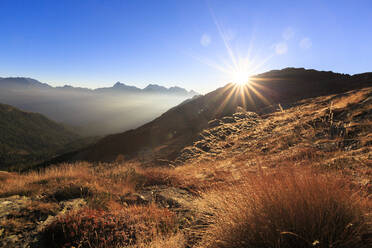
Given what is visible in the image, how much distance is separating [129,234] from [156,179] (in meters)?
3.69

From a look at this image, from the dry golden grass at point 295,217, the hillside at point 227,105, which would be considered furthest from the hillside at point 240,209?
the hillside at point 227,105

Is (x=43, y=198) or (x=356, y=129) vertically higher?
(x=356, y=129)

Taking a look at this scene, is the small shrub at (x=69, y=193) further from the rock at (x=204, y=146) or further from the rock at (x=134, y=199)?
the rock at (x=204, y=146)

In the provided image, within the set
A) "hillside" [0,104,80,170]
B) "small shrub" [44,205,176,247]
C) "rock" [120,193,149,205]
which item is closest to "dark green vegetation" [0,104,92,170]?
"hillside" [0,104,80,170]

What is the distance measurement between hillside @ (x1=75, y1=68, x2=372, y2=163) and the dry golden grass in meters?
26.7

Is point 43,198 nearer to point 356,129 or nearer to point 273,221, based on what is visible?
point 273,221

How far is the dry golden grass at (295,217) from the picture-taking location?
1.54m

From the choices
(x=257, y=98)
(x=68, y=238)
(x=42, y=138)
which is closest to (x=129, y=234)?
(x=68, y=238)

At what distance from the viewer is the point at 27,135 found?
452ft

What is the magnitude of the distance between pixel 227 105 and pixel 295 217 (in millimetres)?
40490

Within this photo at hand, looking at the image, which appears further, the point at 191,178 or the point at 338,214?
the point at 191,178

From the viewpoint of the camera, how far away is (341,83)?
112 ft

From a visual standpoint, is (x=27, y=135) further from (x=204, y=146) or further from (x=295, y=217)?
(x=295, y=217)

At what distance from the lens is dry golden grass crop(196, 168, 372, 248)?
5.07 feet
